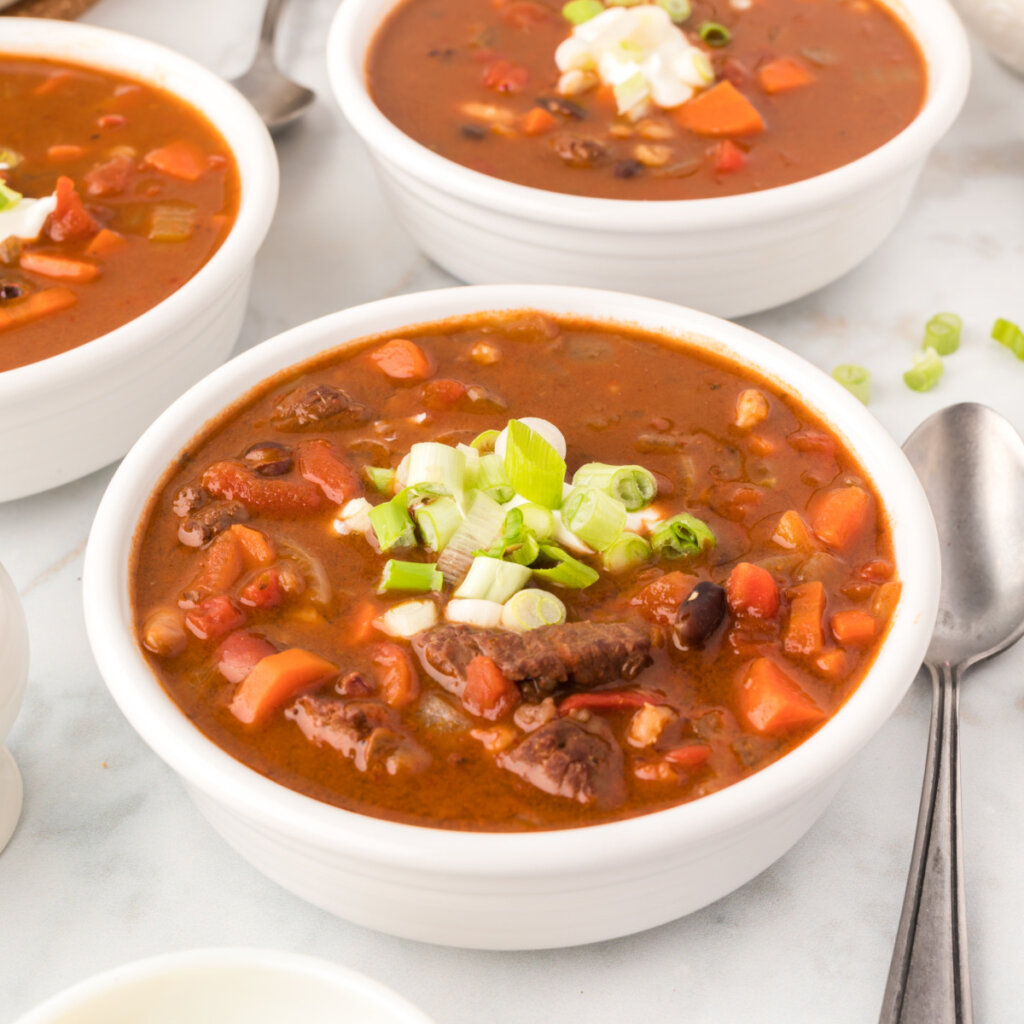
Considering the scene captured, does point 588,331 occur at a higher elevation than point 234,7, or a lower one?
higher

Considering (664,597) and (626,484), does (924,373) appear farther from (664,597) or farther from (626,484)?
(664,597)

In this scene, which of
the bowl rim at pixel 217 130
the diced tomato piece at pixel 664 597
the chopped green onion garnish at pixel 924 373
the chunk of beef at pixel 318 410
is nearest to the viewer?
the diced tomato piece at pixel 664 597

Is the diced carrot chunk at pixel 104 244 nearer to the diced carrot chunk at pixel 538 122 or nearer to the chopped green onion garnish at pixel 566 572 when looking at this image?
the diced carrot chunk at pixel 538 122

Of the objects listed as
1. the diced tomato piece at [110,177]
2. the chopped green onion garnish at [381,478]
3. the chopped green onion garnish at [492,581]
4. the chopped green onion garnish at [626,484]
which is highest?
the chopped green onion garnish at [626,484]

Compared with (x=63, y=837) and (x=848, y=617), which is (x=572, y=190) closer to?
(x=848, y=617)

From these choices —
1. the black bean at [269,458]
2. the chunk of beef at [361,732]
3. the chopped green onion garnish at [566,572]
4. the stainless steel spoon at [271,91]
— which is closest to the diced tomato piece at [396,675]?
the chunk of beef at [361,732]

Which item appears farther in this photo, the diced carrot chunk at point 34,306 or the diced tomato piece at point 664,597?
the diced carrot chunk at point 34,306

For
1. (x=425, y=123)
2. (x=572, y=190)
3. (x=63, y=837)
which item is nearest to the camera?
(x=63, y=837)

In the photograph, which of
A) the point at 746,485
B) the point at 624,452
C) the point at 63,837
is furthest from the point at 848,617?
the point at 63,837
